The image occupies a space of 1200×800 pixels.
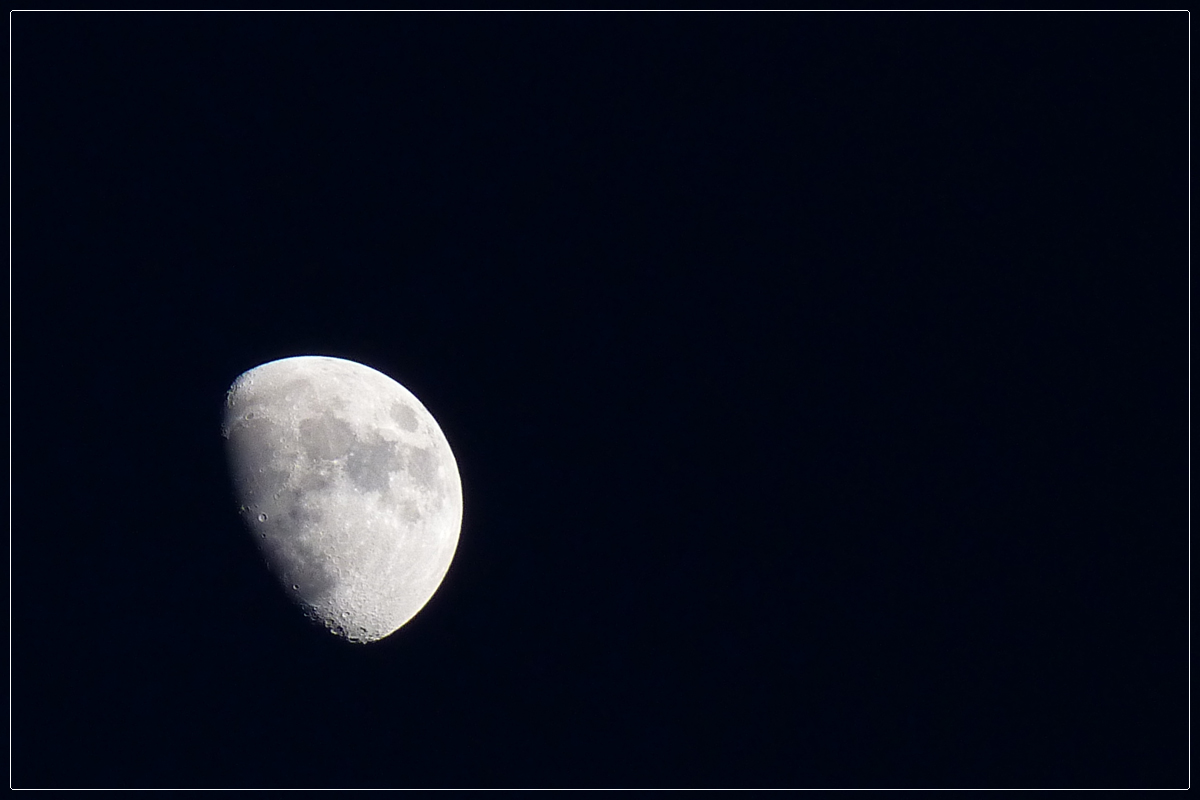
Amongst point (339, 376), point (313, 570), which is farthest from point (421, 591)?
point (339, 376)

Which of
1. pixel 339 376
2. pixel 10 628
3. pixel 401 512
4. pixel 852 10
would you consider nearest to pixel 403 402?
pixel 339 376

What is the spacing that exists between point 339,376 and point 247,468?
0.79 meters

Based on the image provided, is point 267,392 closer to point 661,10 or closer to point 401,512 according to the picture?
point 401,512

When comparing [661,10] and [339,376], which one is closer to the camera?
[339,376]

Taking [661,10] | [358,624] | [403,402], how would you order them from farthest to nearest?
[661,10] → [403,402] → [358,624]

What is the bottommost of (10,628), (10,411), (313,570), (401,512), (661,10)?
(10,628)

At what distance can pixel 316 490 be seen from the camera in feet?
14.9

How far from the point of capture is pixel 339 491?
4.57 meters

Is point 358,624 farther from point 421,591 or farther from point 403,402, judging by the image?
point 403,402

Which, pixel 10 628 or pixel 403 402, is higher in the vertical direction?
pixel 403 402

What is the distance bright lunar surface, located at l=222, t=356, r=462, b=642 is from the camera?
456 cm

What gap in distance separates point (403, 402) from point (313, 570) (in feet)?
3.93

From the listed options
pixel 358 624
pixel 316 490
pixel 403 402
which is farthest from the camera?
pixel 403 402

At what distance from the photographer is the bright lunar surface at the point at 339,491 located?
456 cm
